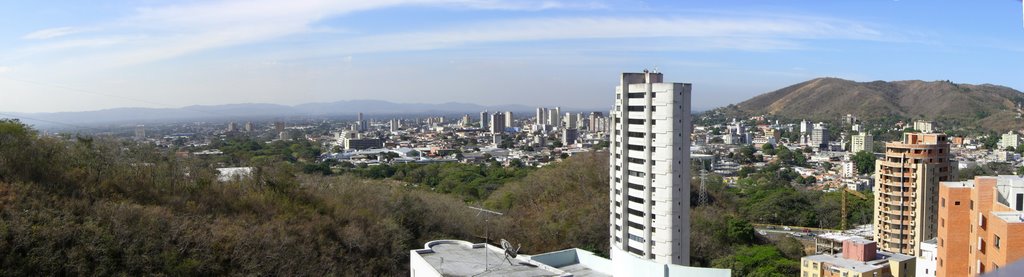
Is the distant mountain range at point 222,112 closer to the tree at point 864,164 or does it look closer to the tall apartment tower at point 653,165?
the tall apartment tower at point 653,165

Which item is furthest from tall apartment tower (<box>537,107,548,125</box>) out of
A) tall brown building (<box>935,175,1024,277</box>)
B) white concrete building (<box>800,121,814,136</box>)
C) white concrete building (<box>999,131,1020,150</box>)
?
tall brown building (<box>935,175,1024,277</box>)

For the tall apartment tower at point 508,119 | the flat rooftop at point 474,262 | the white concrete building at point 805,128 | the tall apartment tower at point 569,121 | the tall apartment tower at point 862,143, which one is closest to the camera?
the flat rooftop at point 474,262

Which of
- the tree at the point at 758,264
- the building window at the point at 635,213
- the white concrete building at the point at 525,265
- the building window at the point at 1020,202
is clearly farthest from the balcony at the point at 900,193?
the building window at the point at 1020,202

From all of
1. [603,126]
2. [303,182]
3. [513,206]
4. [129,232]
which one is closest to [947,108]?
[603,126]

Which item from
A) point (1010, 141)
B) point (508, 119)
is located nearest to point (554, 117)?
point (508, 119)

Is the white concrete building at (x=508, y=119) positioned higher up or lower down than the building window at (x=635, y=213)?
higher up

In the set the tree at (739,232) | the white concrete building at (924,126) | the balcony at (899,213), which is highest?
the white concrete building at (924,126)
